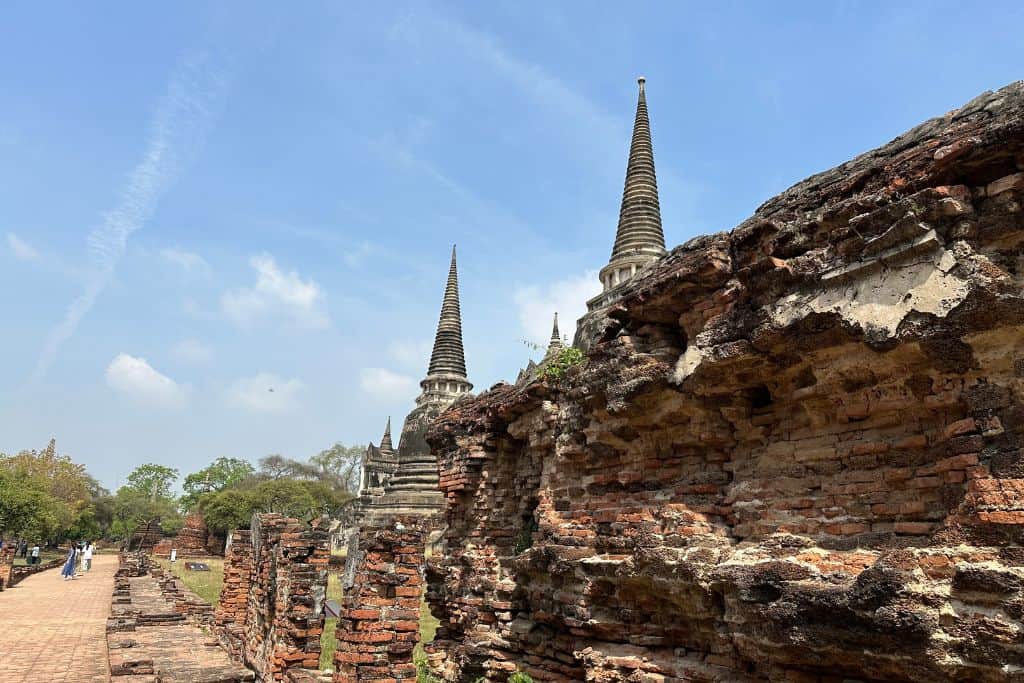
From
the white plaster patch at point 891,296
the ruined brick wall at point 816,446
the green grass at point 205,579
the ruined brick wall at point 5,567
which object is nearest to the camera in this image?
the ruined brick wall at point 816,446

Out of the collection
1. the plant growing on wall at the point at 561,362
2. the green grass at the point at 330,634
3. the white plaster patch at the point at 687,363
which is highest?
the plant growing on wall at the point at 561,362

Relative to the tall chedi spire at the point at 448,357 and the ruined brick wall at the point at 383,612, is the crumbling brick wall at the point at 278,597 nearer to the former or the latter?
the ruined brick wall at the point at 383,612

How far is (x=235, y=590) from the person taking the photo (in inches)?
613

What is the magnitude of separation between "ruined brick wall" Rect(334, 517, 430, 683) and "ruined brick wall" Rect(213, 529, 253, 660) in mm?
7571

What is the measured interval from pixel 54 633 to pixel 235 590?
12.3 feet

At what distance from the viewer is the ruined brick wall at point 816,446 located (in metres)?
4.03

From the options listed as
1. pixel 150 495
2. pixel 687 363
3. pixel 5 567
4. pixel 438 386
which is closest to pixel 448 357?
pixel 438 386

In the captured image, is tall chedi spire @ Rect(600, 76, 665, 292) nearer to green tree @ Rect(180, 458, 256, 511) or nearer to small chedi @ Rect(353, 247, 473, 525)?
small chedi @ Rect(353, 247, 473, 525)

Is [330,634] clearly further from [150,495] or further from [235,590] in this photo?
[150,495]

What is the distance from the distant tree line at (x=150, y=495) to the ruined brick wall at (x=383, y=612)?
32.5 m

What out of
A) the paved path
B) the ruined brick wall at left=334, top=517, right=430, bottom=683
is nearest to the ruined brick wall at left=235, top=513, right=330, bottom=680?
the paved path

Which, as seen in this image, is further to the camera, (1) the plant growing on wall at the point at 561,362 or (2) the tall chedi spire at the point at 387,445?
(2) the tall chedi spire at the point at 387,445

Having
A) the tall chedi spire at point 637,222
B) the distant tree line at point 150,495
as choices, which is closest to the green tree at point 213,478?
the distant tree line at point 150,495

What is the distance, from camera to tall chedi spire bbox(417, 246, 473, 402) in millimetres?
38688
